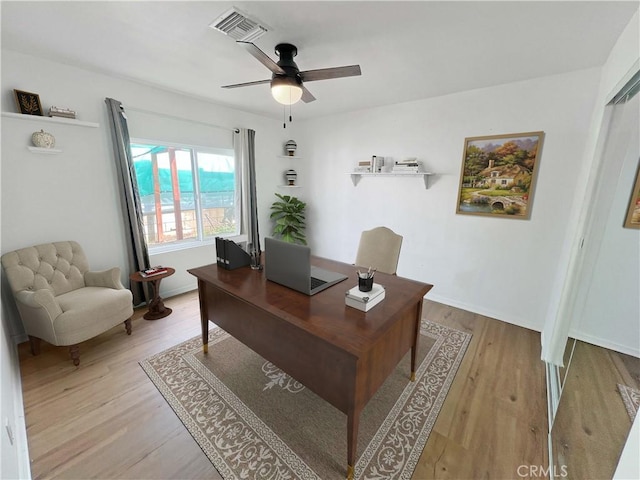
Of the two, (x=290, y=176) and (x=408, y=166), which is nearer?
(x=408, y=166)

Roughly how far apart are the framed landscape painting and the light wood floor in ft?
4.50

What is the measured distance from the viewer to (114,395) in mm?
1842

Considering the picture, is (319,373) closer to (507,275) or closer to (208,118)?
(507,275)

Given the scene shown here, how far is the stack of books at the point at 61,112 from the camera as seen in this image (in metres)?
2.33

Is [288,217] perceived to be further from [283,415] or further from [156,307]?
[283,415]

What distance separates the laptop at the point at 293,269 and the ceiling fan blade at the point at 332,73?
1118 millimetres

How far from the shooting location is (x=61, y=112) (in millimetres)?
2369

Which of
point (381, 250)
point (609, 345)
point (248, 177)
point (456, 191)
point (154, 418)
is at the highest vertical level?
point (248, 177)

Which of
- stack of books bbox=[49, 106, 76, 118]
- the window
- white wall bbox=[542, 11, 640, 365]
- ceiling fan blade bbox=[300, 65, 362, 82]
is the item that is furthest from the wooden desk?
stack of books bbox=[49, 106, 76, 118]

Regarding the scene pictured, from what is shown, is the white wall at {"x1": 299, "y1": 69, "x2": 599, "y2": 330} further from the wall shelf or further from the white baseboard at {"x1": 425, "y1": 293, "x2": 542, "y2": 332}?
the wall shelf

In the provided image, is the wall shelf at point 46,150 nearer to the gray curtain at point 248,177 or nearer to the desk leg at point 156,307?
the desk leg at point 156,307

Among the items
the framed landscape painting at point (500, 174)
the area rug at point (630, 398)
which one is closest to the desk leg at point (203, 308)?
the area rug at point (630, 398)

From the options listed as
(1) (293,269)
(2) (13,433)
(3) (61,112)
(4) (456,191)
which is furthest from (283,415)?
(3) (61,112)

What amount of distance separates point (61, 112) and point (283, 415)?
3191 millimetres
